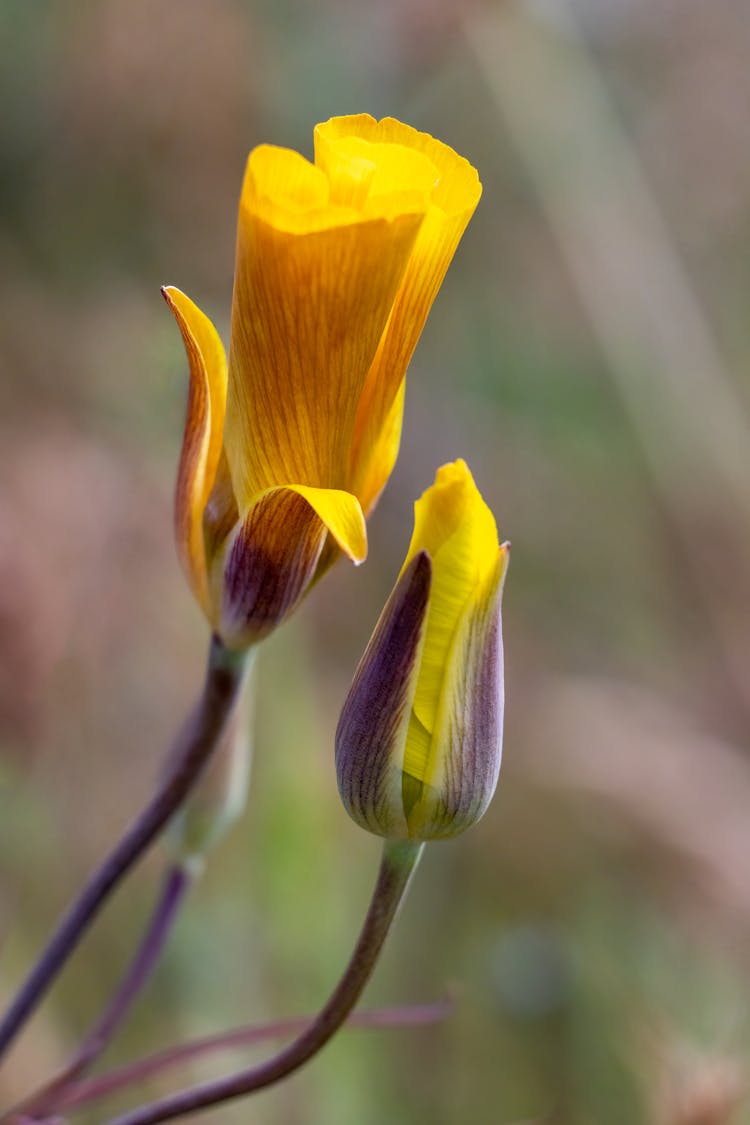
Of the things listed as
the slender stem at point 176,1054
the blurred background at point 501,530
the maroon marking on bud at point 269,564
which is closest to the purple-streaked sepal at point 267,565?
the maroon marking on bud at point 269,564

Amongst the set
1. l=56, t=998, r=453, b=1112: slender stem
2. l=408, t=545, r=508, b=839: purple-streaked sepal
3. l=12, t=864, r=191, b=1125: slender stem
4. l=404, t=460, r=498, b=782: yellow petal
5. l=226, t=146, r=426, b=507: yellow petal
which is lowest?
l=56, t=998, r=453, b=1112: slender stem

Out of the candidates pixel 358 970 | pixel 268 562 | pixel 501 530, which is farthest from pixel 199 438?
pixel 501 530

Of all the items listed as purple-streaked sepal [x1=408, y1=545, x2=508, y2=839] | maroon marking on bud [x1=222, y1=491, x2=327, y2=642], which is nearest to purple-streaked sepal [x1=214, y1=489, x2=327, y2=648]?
maroon marking on bud [x1=222, y1=491, x2=327, y2=642]

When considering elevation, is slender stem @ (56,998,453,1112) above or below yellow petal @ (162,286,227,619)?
below

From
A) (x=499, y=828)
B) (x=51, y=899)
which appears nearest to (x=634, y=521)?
(x=499, y=828)

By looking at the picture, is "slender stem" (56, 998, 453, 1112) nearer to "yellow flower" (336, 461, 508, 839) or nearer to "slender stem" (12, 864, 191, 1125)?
"slender stem" (12, 864, 191, 1125)

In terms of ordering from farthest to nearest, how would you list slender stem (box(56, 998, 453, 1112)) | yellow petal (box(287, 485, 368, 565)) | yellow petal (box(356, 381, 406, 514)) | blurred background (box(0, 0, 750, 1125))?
blurred background (box(0, 0, 750, 1125)), slender stem (box(56, 998, 453, 1112)), yellow petal (box(356, 381, 406, 514)), yellow petal (box(287, 485, 368, 565))

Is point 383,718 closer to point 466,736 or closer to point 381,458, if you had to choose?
point 466,736
